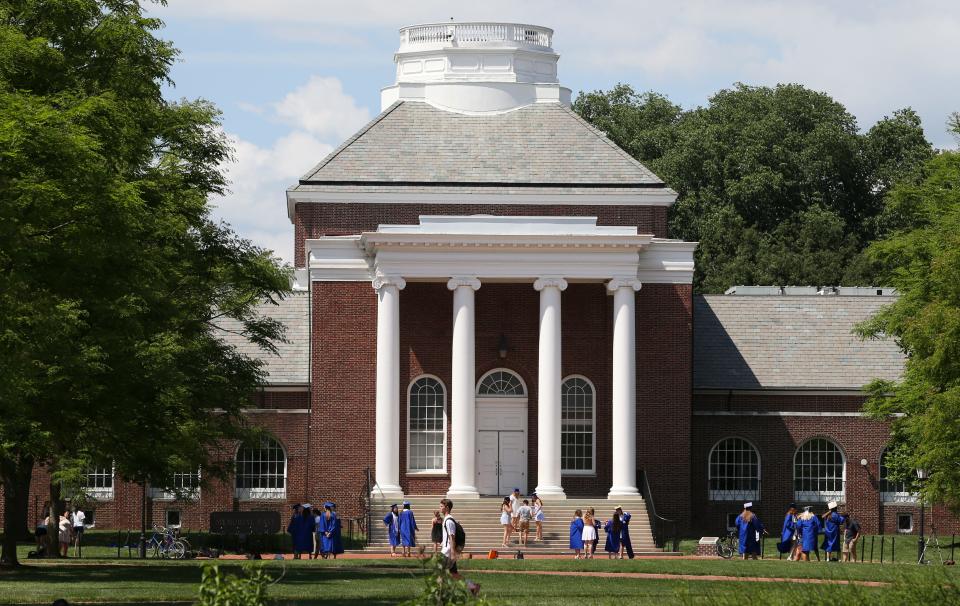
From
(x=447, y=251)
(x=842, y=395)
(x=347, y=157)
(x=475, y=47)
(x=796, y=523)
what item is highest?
(x=475, y=47)

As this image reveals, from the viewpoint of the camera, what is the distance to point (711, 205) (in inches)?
3588

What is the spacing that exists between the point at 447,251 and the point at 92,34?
738 inches

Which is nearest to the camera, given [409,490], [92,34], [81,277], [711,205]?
[81,277]

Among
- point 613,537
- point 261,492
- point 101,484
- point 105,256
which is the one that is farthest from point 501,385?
point 105,256

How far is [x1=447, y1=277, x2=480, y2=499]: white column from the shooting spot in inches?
2014

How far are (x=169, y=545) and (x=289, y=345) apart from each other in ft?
39.7

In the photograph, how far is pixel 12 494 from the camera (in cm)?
4128

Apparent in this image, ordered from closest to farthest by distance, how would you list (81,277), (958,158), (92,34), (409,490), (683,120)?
(81,277)
(92,34)
(958,158)
(409,490)
(683,120)

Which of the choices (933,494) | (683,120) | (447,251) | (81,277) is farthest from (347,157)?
(683,120)

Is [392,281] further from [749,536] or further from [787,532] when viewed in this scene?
[787,532]

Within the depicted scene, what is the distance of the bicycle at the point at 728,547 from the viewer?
152ft

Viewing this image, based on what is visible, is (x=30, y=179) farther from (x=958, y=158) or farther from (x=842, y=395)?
(x=842, y=395)

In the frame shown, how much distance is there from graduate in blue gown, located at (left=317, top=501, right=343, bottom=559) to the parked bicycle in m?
3.71

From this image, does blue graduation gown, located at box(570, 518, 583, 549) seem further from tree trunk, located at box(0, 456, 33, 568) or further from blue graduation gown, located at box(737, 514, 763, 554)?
tree trunk, located at box(0, 456, 33, 568)
